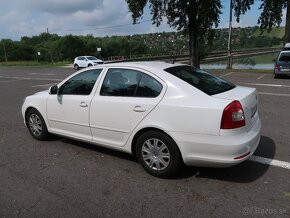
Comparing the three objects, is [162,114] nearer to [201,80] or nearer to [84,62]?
[201,80]

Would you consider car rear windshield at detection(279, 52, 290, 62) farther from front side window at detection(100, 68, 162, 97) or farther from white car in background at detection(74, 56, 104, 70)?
white car in background at detection(74, 56, 104, 70)

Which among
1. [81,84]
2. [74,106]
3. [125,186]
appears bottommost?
[125,186]

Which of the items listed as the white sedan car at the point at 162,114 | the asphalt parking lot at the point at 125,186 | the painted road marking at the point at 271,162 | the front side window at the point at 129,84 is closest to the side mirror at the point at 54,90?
the white sedan car at the point at 162,114

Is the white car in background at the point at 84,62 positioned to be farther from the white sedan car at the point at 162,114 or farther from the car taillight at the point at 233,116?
the car taillight at the point at 233,116

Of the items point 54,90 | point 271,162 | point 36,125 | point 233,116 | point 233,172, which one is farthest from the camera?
point 36,125

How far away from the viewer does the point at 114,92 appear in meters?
4.82

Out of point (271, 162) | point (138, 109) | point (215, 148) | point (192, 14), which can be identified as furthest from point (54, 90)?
point (192, 14)

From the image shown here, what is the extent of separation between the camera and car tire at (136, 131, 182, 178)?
4223 mm

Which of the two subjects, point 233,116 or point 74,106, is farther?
point 74,106

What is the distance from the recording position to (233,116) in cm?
393

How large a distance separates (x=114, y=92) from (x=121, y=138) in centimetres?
68

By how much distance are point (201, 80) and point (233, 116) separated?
89 centimetres

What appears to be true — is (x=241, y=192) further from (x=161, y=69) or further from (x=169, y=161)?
(x=161, y=69)

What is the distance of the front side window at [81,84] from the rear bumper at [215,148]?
5.60 feet
